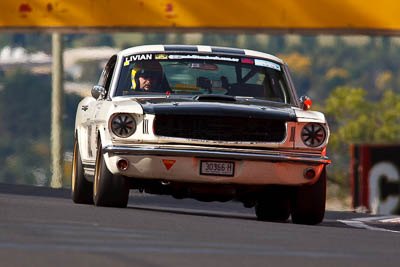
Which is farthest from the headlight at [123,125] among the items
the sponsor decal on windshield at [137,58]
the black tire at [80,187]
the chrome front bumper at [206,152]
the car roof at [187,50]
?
the black tire at [80,187]

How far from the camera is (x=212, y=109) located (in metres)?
11.0

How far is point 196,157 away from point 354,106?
76385mm

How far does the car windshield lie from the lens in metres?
12.1

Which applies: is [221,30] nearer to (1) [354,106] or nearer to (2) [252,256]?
(2) [252,256]

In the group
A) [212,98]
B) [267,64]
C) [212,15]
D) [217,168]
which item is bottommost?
[217,168]

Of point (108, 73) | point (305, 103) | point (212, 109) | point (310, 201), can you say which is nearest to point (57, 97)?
point (108, 73)

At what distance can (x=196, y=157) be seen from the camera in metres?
10.9

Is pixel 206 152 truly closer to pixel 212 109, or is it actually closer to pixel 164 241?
pixel 212 109

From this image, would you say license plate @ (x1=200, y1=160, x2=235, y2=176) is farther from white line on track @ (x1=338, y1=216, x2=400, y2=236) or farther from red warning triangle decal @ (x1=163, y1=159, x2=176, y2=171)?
white line on track @ (x1=338, y1=216, x2=400, y2=236)

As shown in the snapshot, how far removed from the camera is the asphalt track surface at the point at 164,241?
7.08 m

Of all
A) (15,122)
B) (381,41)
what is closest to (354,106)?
(15,122)

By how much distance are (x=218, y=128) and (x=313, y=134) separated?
849 mm

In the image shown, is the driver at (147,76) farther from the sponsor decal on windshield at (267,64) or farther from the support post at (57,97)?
the support post at (57,97)

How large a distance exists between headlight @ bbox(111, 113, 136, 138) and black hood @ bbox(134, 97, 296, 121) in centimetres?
16
